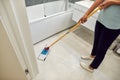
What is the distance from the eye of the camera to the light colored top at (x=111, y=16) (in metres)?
0.88

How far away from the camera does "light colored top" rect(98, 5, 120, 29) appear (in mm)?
878

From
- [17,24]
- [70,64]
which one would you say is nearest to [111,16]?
[17,24]

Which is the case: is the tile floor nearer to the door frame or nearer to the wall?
the wall

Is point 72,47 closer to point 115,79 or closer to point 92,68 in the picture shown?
point 92,68

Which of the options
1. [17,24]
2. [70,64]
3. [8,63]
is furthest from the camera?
[70,64]

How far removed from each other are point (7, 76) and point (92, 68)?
1.02 metres

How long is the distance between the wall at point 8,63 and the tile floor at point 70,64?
0.36 metres

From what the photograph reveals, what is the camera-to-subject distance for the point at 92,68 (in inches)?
55.2

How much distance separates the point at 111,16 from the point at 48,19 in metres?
1.07

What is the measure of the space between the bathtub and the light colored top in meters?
1.00

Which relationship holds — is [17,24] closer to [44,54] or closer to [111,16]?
[111,16]

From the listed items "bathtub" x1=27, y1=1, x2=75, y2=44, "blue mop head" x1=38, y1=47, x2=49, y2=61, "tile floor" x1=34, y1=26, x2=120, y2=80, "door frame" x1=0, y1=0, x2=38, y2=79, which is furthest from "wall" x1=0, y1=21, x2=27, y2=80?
"bathtub" x1=27, y1=1, x2=75, y2=44

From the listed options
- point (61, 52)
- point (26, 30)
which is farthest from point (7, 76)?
point (61, 52)

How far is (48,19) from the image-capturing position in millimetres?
1765
